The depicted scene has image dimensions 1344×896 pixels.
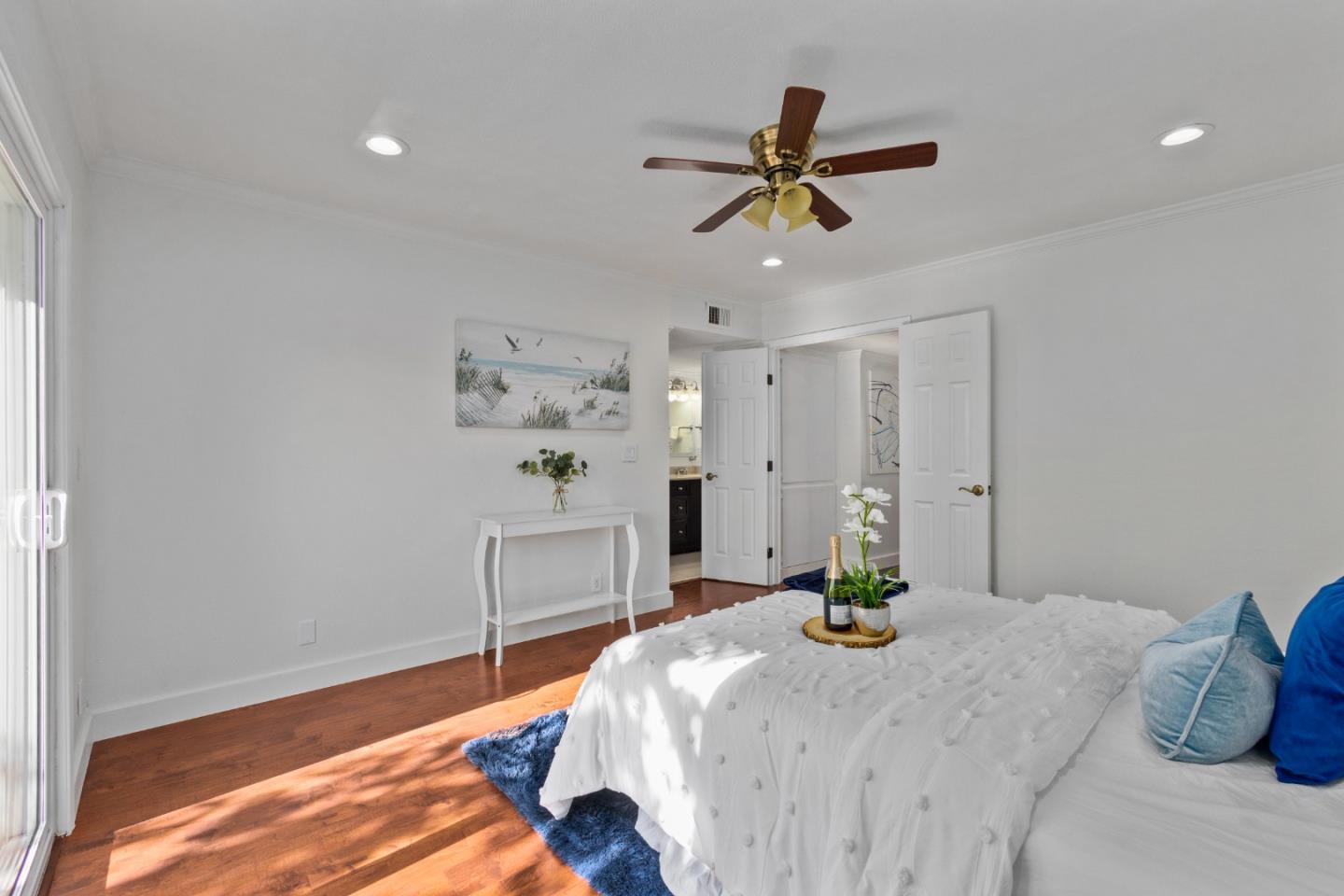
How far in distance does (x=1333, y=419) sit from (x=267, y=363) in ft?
16.4

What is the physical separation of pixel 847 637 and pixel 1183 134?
7.97 feet

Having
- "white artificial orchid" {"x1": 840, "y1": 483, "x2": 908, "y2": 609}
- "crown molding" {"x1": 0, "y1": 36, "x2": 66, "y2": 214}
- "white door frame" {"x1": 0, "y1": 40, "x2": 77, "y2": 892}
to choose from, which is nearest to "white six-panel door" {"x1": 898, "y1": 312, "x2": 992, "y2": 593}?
"white artificial orchid" {"x1": 840, "y1": 483, "x2": 908, "y2": 609}

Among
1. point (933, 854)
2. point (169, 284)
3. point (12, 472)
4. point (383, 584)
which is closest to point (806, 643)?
point (933, 854)

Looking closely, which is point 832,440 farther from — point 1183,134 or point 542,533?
point 1183,134

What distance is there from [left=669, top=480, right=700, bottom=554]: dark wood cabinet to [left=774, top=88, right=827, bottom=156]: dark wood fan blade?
4.80m

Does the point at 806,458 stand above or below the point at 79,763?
above

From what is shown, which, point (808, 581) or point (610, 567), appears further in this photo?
point (808, 581)

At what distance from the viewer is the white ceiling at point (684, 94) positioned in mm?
1837

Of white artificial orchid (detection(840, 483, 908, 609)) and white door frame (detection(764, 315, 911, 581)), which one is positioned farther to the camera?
white door frame (detection(764, 315, 911, 581))

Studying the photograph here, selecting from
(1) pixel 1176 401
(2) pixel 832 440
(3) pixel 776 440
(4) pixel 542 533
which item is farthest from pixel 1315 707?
(2) pixel 832 440

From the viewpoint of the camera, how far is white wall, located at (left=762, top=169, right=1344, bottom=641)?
294 centimetres

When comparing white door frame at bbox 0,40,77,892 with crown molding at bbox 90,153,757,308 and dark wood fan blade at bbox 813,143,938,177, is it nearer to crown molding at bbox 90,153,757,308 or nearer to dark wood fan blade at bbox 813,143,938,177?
crown molding at bbox 90,153,757,308

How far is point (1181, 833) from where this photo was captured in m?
1.05

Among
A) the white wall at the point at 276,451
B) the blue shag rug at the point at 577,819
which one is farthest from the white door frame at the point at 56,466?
the blue shag rug at the point at 577,819
